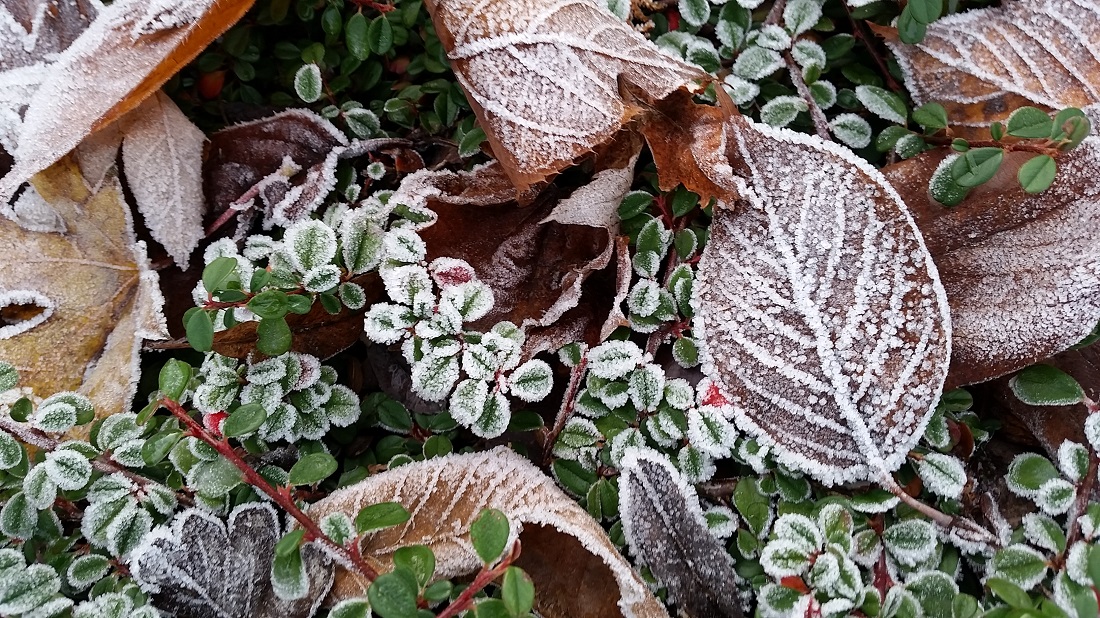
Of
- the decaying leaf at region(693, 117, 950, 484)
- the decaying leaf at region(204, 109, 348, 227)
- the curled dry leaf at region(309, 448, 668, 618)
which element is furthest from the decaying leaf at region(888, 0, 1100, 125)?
the decaying leaf at region(204, 109, 348, 227)

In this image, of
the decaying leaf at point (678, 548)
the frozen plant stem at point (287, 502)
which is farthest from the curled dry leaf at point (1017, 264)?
the frozen plant stem at point (287, 502)

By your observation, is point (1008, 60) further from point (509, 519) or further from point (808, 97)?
point (509, 519)

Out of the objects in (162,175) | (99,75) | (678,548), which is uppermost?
(99,75)

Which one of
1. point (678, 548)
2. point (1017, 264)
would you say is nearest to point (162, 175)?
point (678, 548)

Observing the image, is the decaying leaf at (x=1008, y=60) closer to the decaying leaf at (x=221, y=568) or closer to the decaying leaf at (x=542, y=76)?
the decaying leaf at (x=542, y=76)

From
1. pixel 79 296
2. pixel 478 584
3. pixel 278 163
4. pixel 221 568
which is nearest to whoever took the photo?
pixel 478 584

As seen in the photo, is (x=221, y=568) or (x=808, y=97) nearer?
(x=221, y=568)
